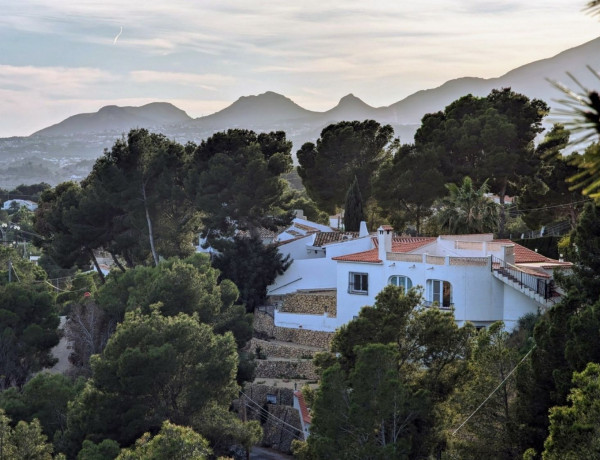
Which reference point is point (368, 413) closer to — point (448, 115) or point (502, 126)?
point (502, 126)

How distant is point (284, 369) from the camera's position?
3584 centimetres

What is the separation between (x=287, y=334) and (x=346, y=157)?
16392 millimetres

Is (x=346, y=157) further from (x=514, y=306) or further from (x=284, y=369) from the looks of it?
(x=514, y=306)

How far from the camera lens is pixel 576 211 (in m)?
41.0

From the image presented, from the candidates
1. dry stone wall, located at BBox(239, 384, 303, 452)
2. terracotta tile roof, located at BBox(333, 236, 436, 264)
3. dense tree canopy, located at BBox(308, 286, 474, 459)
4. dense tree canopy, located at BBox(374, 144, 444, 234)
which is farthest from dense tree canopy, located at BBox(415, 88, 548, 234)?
dense tree canopy, located at BBox(308, 286, 474, 459)

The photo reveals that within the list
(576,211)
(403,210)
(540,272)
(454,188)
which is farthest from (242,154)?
(540,272)

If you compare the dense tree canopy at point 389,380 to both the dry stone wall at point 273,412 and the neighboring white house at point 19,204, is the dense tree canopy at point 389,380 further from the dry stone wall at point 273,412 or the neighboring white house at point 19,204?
the neighboring white house at point 19,204

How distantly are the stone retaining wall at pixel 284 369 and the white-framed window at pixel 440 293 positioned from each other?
5328 mm

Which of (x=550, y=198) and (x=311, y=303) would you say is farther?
(x=550, y=198)

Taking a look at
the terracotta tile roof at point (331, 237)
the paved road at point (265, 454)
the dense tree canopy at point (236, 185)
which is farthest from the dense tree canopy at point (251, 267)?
the paved road at point (265, 454)

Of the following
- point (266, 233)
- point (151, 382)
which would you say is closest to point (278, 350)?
point (151, 382)

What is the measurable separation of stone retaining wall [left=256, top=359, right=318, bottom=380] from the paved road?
391cm

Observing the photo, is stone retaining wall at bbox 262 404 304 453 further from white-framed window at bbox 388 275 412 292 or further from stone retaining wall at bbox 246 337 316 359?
white-framed window at bbox 388 275 412 292

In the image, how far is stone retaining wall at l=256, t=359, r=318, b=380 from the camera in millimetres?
35281
